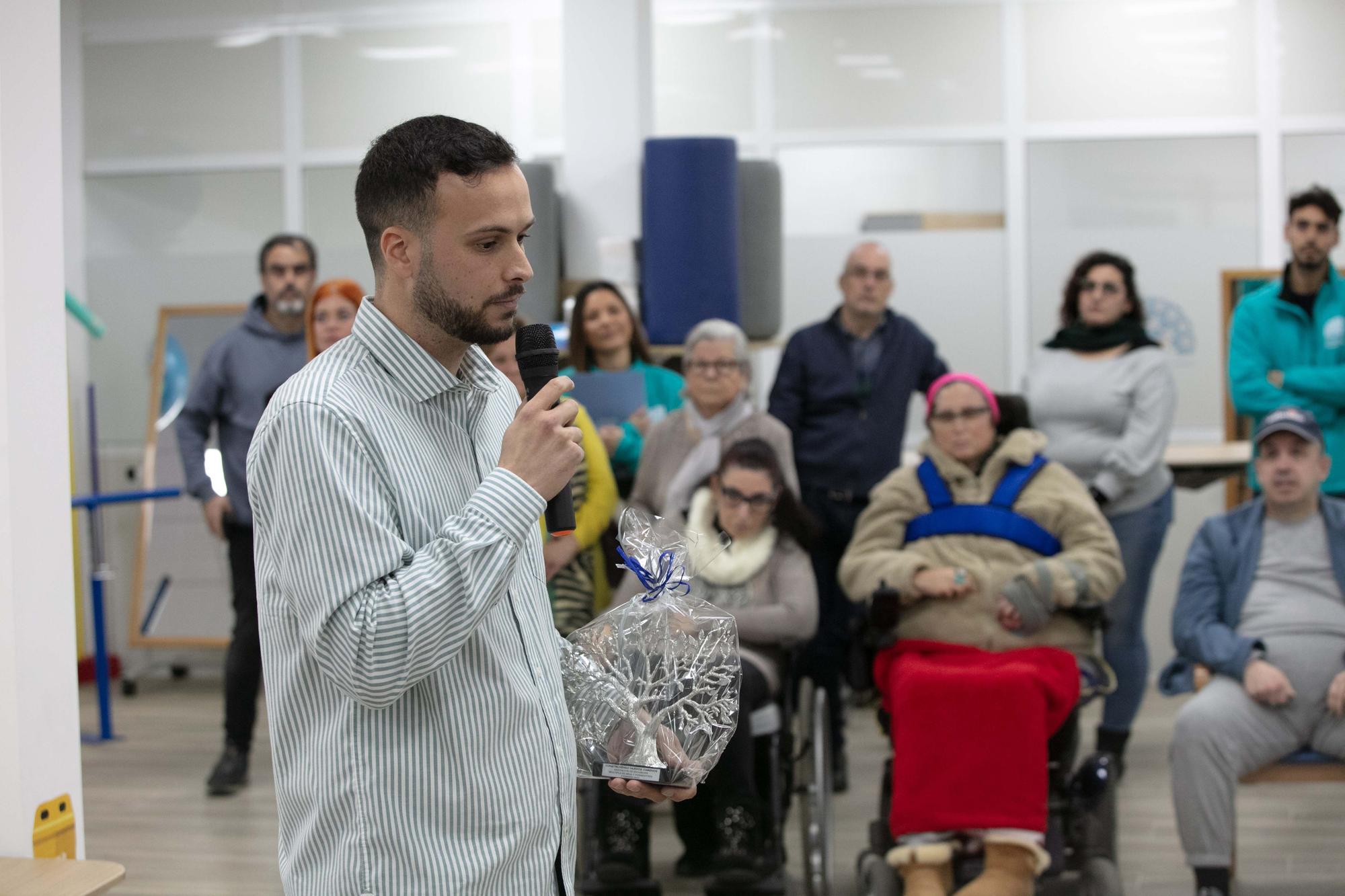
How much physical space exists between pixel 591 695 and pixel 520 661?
22 cm

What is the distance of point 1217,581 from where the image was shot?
3635 mm

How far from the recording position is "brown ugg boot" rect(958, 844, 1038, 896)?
122 inches

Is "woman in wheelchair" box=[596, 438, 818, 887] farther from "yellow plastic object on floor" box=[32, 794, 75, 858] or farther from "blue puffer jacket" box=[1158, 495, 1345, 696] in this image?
"yellow plastic object on floor" box=[32, 794, 75, 858]

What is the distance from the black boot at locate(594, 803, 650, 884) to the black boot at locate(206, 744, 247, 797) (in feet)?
5.73

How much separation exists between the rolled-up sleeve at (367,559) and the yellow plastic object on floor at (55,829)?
1074mm

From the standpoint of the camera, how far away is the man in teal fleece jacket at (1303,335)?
3936 millimetres

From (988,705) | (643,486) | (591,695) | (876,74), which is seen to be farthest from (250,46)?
(591,695)

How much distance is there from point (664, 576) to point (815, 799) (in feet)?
6.56

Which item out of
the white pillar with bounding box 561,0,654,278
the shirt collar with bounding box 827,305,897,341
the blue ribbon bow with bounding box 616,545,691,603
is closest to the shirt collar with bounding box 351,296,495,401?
the blue ribbon bow with bounding box 616,545,691,603

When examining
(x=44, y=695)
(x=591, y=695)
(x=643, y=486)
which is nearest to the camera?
(x=591, y=695)

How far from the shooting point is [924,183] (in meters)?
6.38

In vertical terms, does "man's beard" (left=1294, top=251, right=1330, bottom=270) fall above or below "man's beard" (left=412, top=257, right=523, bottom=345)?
above

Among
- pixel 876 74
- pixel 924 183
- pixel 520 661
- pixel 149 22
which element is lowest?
pixel 520 661

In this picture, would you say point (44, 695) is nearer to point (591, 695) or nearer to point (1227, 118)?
point (591, 695)
